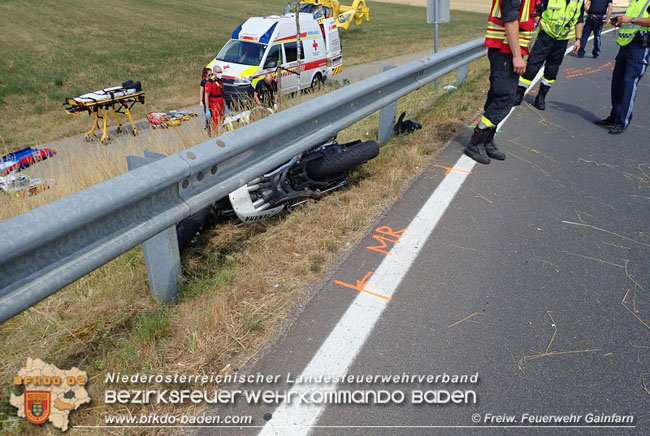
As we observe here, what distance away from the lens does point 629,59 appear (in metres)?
6.59

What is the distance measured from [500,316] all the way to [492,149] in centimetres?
308

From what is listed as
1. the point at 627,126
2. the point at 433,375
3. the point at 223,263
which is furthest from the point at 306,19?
the point at 433,375

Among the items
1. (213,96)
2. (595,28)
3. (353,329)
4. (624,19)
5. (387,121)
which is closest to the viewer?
(353,329)

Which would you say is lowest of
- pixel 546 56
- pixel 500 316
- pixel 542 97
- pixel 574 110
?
pixel 500 316

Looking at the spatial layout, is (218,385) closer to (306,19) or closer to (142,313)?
(142,313)

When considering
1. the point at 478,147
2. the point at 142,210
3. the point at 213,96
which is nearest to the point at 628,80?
the point at 478,147

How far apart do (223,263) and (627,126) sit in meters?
6.12

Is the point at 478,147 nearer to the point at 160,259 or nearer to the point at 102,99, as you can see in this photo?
the point at 160,259

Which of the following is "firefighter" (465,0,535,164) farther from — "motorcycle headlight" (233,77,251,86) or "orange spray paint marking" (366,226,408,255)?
"motorcycle headlight" (233,77,251,86)

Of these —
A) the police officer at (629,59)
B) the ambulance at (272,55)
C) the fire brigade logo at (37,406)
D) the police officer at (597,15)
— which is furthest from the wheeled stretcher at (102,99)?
the police officer at (597,15)

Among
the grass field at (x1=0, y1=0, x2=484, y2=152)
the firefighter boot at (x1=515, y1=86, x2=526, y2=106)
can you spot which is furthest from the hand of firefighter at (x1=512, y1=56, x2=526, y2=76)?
the grass field at (x1=0, y1=0, x2=484, y2=152)

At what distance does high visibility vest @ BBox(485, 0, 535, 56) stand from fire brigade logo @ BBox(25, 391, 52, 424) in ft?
16.3

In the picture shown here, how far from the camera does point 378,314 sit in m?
2.81

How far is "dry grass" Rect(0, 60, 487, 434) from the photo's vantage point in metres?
2.46
